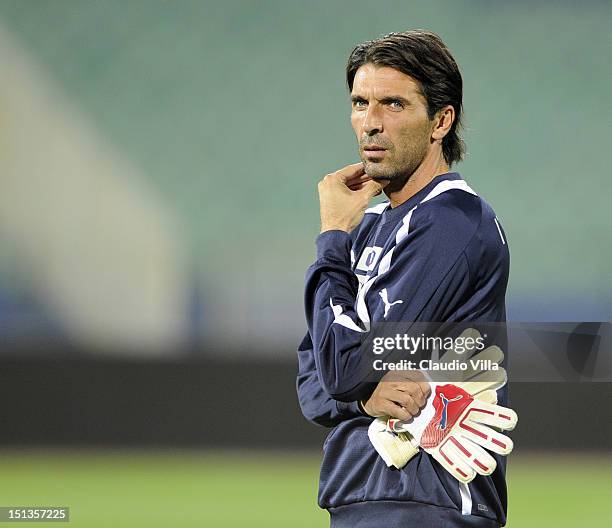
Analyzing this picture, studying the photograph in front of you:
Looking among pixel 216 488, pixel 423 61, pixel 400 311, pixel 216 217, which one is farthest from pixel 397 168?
pixel 216 217

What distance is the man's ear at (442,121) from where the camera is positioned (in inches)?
71.2

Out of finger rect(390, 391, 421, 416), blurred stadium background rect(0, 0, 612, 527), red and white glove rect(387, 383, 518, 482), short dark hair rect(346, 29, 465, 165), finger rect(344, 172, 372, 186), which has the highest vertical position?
blurred stadium background rect(0, 0, 612, 527)

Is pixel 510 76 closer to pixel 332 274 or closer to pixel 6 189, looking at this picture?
pixel 6 189

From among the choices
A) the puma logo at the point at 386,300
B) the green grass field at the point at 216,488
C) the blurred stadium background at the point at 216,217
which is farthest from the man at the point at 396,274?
the blurred stadium background at the point at 216,217

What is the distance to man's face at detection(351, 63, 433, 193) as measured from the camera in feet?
5.74

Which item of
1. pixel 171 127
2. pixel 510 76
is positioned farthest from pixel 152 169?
pixel 510 76

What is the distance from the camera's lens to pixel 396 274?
1609 mm

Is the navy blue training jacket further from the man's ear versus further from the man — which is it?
the man's ear

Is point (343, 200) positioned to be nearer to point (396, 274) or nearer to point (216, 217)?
point (396, 274)

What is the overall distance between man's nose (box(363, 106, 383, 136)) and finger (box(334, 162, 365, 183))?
0.12 metres

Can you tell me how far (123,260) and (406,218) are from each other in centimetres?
452

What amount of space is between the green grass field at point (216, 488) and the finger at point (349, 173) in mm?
2937

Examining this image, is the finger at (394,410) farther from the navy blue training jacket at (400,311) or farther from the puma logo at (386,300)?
the puma logo at (386,300)

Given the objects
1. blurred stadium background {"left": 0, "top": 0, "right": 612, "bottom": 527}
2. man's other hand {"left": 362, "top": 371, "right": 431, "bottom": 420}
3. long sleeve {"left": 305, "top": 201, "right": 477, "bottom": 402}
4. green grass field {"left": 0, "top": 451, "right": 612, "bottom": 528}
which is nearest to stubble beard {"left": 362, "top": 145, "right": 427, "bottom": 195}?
long sleeve {"left": 305, "top": 201, "right": 477, "bottom": 402}
